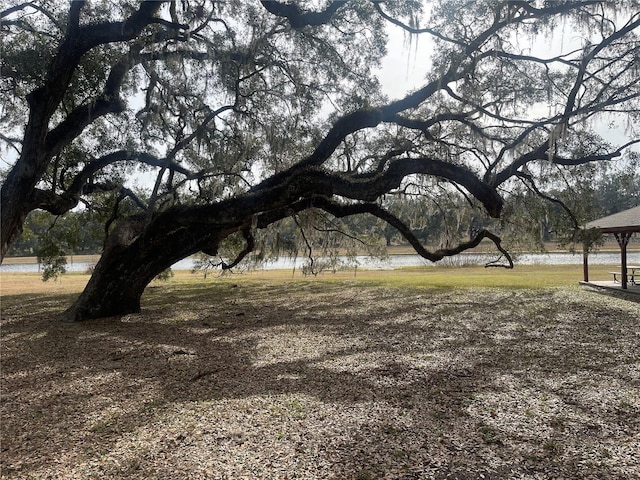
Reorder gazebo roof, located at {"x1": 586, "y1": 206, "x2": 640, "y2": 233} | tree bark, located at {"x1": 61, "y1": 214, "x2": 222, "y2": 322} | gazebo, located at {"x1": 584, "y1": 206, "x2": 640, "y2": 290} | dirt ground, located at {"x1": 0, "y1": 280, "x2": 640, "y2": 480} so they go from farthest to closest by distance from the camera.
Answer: gazebo, located at {"x1": 584, "y1": 206, "x2": 640, "y2": 290}, gazebo roof, located at {"x1": 586, "y1": 206, "x2": 640, "y2": 233}, tree bark, located at {"x1": 61, "y1": 214, "x2": 222, "y2": 322}, dirt ground, located at {"x1": 0, "y1": 280, "x2": 640, "y2": 480}

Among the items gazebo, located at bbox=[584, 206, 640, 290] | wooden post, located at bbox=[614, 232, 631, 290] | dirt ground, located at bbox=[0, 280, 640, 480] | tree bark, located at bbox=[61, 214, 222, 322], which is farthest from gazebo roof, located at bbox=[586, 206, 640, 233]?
tree bark, located at bbox=[61, 214, 222, 322]

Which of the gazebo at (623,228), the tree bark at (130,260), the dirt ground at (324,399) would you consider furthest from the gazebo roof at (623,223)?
the tree bark at (130,260)

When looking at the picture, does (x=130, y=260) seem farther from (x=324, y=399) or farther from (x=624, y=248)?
(x=624, y=248)

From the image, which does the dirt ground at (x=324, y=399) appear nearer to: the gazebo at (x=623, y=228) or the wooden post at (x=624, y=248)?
the gazebo at (x=623, y=228)

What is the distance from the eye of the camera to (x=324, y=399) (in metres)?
3.90

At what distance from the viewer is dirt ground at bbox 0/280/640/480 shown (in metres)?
2.74

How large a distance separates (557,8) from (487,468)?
26.7 ft

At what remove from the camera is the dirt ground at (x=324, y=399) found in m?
2.74

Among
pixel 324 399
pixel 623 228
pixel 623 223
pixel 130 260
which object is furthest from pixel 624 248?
pixel 130 260

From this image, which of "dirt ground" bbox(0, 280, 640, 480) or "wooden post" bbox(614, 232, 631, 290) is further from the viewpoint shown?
"wooden post" bbox(614, 232, 631, 290)

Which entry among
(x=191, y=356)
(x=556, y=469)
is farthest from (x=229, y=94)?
(x=556, y=469)

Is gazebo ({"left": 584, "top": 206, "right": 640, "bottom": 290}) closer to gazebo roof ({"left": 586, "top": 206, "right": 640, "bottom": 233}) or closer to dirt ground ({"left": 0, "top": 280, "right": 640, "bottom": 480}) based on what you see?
gazebo roof ({"left": 586, "top": 206, "right": 640, "bottom": 233})

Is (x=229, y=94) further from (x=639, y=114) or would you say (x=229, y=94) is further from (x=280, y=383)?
(x=639, y=114)

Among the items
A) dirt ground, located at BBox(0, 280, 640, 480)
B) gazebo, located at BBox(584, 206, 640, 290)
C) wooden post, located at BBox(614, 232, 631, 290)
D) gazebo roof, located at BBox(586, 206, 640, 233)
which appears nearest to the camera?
dirt ground, located at BBox(0, 280, 640, 480)
